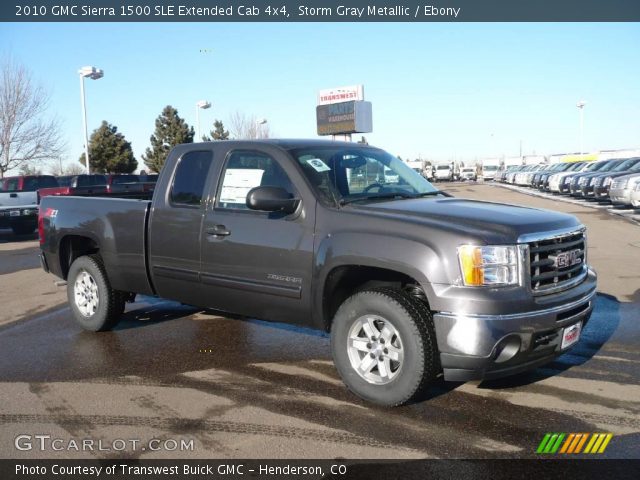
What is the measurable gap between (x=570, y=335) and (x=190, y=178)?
344 centimetres

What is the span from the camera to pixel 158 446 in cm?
372

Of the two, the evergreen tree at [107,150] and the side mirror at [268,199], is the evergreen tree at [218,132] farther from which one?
the side mirror at [268,199]

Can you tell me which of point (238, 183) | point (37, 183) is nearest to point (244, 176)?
point (238, 183)

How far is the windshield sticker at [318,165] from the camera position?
4875 mm

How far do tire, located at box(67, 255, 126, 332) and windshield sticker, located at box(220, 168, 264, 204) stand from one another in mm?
2025

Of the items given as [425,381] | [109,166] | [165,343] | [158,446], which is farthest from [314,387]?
[109,166]

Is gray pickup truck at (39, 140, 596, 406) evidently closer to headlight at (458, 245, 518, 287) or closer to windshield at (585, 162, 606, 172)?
headlight at (458, 245, 518, 287)

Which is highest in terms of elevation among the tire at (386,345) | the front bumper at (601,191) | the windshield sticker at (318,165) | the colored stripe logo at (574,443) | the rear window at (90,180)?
the rear window at (90,180)

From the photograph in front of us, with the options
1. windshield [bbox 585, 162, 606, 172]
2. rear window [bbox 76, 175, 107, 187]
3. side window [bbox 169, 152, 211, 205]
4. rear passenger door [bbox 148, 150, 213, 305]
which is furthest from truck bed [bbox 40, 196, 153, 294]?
windshield [bbox 585, 162, 606, 172]

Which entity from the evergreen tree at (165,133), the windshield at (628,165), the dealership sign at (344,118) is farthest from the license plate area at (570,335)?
the evergreen tree at (165,133)

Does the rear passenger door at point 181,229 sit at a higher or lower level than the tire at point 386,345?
higher

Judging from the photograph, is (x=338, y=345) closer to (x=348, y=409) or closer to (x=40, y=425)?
(x=348, y=409)

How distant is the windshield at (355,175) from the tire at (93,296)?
2.77 metres

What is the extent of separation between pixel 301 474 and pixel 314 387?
1386mm
